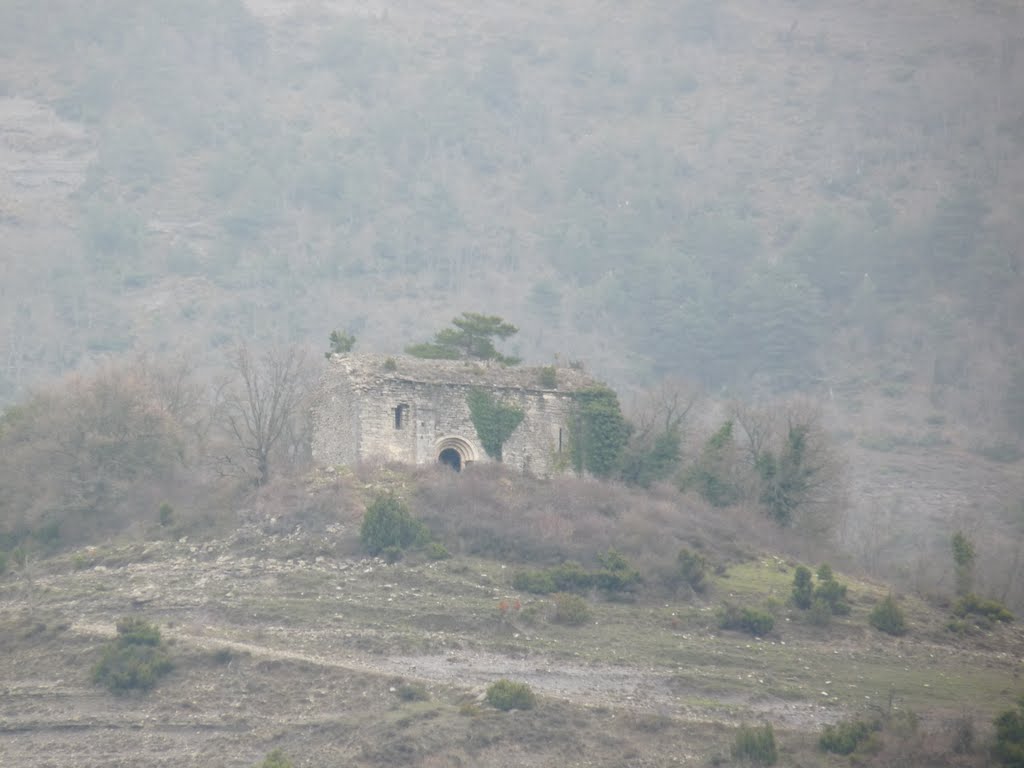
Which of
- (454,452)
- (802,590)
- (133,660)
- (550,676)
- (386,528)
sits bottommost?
(550,676)

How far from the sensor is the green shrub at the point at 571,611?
41.3 meters

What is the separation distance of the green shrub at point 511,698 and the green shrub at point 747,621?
8.84 meters

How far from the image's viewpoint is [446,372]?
52219 mm

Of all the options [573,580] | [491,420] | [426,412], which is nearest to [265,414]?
[426,412]

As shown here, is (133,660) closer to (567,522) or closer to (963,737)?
(567,522)

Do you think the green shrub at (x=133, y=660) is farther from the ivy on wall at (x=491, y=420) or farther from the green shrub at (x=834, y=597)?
the green shrub at (x=834, y=597)

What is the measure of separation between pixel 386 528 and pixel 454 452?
7377 mm

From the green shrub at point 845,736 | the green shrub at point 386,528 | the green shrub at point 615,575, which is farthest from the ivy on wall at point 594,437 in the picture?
the green shrub at point 845,736

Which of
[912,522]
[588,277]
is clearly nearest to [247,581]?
[912,522]

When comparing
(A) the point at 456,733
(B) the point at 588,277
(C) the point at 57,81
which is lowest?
(A) the point at 456,733

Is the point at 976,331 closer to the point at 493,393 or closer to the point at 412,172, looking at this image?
the point at 412,172

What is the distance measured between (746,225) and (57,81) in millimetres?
82090

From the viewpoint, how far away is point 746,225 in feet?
481

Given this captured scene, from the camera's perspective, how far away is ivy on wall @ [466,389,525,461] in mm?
51906
